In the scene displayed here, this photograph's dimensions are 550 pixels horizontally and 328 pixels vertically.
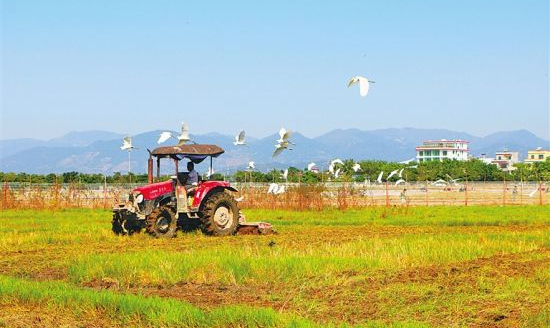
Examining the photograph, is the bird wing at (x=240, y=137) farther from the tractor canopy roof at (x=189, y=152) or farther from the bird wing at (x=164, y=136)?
the tractor canopy roof at (x=189, y=152)

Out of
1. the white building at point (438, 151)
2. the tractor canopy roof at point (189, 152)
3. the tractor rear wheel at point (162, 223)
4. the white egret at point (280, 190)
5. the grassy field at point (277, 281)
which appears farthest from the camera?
the white building at point (438, 151)

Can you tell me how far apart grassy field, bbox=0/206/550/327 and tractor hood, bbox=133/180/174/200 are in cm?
91

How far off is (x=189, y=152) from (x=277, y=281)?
7.50m

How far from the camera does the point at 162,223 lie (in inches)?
685

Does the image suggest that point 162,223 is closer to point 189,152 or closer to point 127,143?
point 189,152

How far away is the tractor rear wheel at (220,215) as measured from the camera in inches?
701

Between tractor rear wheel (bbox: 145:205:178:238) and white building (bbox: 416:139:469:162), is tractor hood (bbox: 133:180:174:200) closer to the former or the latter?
tractor rear wheel (bbox: 145:205:178:238)

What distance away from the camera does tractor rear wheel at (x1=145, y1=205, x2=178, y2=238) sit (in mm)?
17094

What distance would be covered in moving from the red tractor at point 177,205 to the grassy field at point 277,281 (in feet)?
1.16

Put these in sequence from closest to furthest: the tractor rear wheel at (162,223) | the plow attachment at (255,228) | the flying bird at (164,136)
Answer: the tractor rear wheel at (162,223) < the plow attachment at (255,228) < the flying bird at (164,136)

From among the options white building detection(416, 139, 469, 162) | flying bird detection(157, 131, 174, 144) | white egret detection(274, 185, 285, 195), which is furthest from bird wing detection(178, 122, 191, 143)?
white building detection(416, 139, 469, 162)

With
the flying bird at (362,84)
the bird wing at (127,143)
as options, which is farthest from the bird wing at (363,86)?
the bird wing at (127,143)

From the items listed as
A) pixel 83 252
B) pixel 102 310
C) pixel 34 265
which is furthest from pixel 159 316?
pixel 83 252

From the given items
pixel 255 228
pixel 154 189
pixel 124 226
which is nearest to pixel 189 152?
pixel 154 189
